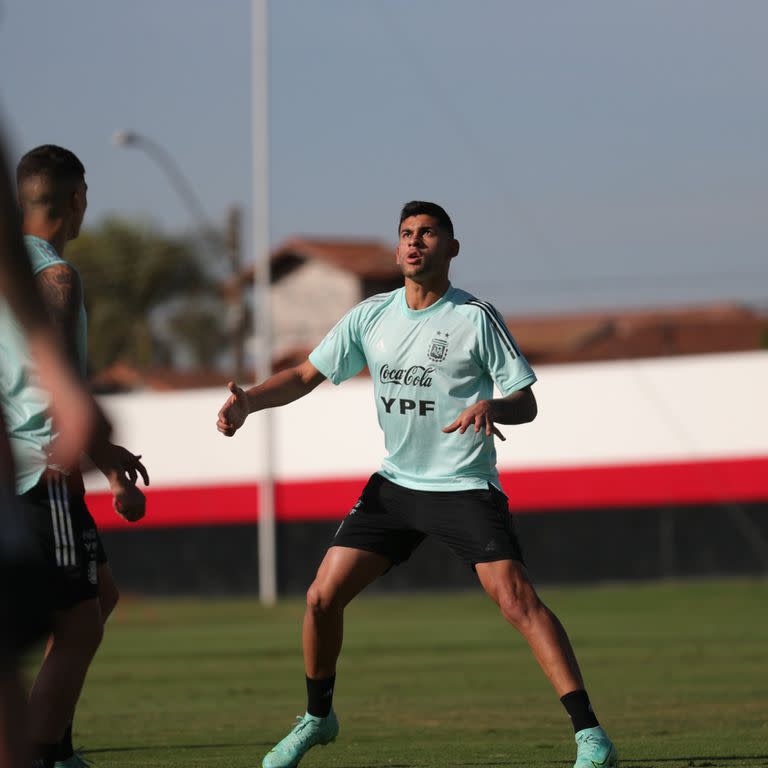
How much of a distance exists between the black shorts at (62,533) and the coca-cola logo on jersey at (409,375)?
1789mm

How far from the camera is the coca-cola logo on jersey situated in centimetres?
721

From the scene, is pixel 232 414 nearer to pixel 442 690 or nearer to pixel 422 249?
pixel 422 249

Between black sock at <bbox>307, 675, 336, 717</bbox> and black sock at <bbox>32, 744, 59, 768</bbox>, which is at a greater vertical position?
black sock at <bbox>32, 744, 59, 768</bbox>

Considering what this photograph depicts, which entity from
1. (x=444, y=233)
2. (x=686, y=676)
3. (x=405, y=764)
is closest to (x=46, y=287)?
(x=444, y=233)

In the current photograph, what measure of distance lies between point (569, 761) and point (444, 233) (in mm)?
2465

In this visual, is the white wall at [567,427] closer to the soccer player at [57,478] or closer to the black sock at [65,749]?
the black sock at [65,749]

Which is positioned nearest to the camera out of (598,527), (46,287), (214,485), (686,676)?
(46,287)

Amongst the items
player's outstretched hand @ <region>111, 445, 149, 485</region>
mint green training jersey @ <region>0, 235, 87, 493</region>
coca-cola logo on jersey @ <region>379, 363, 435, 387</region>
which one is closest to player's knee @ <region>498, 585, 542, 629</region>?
coca-cola logo on jersey @ <region>379, 363, 435, 387</region>

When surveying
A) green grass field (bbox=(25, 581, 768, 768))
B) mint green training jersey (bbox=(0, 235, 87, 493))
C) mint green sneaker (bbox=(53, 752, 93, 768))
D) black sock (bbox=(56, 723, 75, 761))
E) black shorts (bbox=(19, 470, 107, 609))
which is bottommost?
green grass field (bbox=(25, 581, 768, 768))

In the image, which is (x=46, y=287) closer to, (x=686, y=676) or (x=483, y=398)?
(x=483, y=398)

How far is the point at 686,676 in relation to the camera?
12.6 m

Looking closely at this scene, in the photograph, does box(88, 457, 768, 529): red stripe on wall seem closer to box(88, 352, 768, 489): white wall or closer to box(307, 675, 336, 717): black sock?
box(88, 352, 768, 489): white wall

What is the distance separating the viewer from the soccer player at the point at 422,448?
7.07m

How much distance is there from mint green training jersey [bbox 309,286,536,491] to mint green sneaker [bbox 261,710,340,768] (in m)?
1.10
